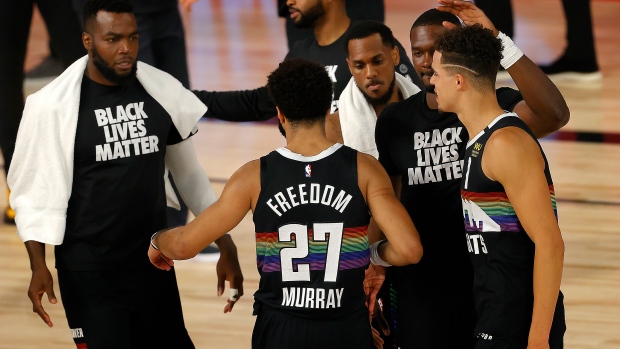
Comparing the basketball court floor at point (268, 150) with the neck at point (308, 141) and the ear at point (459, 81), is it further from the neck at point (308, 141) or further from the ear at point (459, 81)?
the ear at point (459, 81)

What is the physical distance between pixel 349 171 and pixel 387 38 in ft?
3.50

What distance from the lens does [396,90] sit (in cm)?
413

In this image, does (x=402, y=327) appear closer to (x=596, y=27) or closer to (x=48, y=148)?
(x=48, y=148)

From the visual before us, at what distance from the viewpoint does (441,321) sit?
12.4 feet

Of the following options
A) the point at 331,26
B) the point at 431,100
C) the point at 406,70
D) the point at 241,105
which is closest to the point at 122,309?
the point at 431,100

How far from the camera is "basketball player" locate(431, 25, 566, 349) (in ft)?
10.1

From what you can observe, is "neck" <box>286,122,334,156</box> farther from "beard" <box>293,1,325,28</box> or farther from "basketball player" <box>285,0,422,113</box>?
"beard" <box>293,1,325,28</box>

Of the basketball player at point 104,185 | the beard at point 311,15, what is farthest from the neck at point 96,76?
the beard at point 311,15

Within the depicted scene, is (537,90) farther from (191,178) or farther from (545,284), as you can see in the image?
(191,178)

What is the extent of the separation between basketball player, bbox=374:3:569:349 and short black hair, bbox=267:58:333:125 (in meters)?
0.55

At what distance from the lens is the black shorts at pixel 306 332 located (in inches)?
127

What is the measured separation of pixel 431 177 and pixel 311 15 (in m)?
1.65

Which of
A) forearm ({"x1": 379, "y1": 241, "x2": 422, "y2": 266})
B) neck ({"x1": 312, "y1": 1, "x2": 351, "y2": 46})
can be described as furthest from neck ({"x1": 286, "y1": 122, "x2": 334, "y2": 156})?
neck ({"x1": 312, "y1": 1, "x2": 351, "y2": 46})

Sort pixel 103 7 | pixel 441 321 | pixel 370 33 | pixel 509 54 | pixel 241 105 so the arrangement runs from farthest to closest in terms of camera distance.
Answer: pixel 241 105, pixel 370 33, pixel 103 7, pixel 441 321, pixel 509 54
